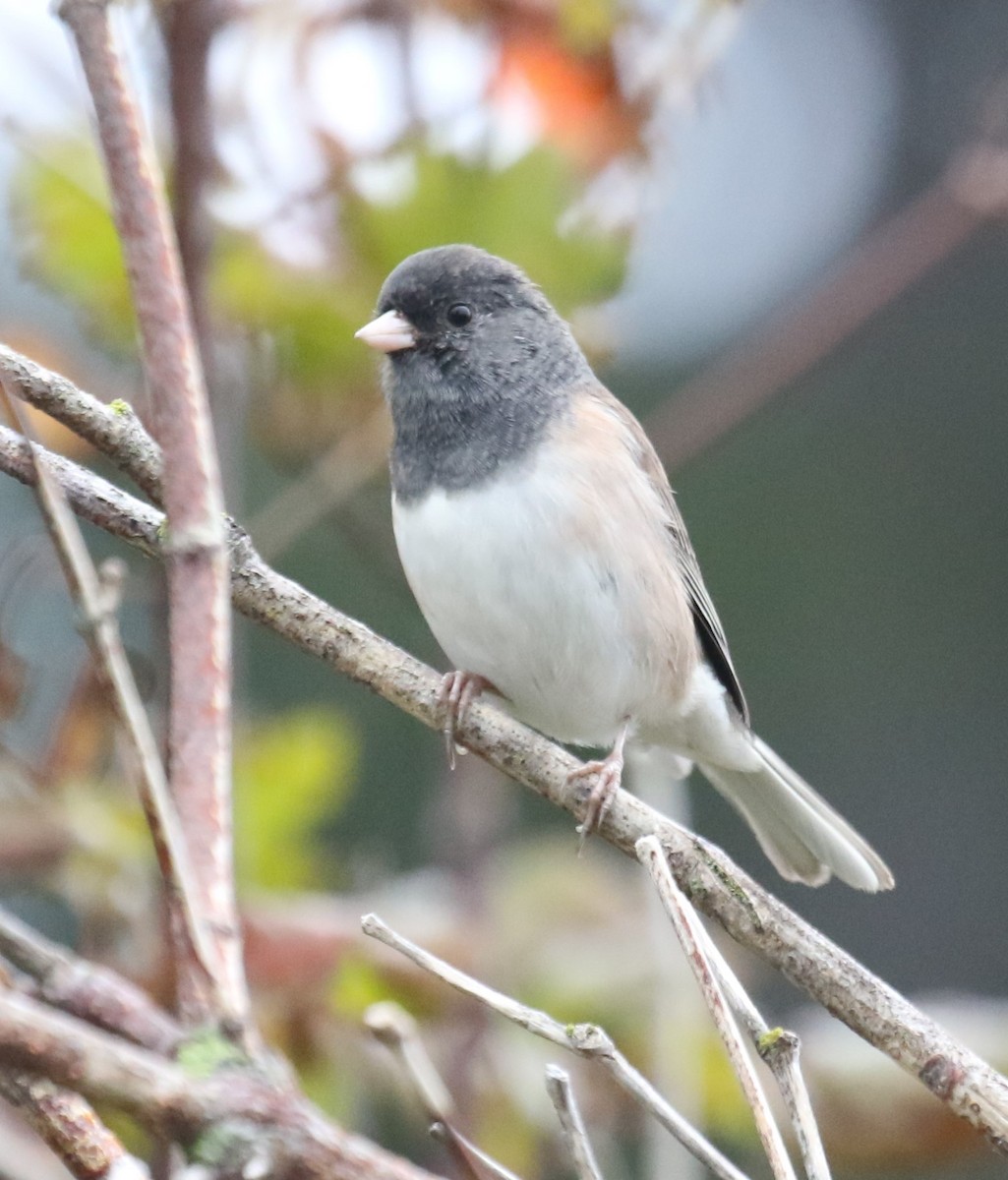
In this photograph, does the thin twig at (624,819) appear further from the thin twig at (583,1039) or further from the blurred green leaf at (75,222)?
the blurred green leaf at (75,222)

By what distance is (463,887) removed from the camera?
2.01m

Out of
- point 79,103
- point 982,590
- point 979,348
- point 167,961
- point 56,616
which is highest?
point 979,348

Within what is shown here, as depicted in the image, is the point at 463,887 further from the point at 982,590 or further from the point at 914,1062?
the point at 982,590

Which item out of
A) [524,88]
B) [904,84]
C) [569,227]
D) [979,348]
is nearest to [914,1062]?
[569,227]

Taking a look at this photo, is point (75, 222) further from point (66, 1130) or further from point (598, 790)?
point (66, 1130)

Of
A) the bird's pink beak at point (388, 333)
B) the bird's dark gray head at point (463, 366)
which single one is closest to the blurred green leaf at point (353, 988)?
the bird's dark gray head at point (463, 366)

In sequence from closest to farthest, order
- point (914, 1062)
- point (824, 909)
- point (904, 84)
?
point (914, 1062) → point (824, 909) → point (904, 84)

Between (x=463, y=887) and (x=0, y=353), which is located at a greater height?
(x=463, y=887)

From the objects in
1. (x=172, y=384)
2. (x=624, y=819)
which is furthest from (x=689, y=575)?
(x=172, y=384)

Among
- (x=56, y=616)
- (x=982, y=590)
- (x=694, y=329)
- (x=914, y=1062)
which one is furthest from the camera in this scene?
(x=982, y=590)

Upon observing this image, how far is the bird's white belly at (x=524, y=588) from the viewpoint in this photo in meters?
1.88

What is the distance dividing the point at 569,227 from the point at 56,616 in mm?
2472

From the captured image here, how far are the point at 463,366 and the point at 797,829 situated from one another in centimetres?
83

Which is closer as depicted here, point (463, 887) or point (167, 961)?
point (167, 961)
